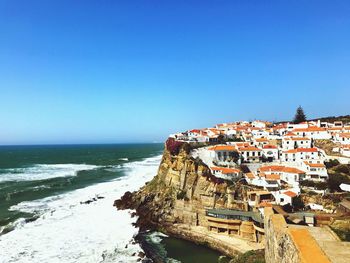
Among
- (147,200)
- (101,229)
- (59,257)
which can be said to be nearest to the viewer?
(59,257)

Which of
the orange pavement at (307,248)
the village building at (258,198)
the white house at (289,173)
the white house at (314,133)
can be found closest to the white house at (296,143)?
the white house at (314,133)

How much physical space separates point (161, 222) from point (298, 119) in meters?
65.7

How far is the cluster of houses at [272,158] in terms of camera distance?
34.3 m

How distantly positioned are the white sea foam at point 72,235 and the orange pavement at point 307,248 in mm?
18412

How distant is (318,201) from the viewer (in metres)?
30.2

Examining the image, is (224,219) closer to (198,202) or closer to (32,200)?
(198,202)

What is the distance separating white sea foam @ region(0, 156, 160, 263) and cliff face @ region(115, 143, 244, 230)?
2375 millimetres

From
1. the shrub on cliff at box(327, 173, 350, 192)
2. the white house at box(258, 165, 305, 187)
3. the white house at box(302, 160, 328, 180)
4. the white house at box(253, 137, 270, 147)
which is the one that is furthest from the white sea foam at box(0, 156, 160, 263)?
the white house at box(253, 137, 270, 147)

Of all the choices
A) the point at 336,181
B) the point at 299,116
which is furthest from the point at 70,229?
the point at 299,116

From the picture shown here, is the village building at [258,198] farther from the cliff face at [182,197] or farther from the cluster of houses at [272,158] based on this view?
the cliff face at [182,197]

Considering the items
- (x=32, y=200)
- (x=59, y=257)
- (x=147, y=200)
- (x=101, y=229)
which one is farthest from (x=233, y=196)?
(x=32, y=200)

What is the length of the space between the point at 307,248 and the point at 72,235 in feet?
88.1

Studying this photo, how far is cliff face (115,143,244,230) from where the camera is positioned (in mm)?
33188

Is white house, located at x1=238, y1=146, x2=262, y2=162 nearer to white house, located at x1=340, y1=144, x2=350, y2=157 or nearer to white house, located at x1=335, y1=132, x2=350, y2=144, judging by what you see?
white house, located at x1=340, y1=144, x2=350, y2=157
